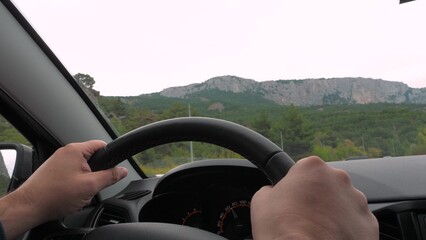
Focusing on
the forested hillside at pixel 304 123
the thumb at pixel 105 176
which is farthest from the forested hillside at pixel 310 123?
the thumb at pixel 105 176

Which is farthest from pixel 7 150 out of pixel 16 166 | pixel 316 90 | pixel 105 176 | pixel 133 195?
pixel 316 90

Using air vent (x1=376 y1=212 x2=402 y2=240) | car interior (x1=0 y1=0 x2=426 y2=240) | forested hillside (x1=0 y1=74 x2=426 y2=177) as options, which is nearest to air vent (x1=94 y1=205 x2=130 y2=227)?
car interior (x1=0 y1=0 x2=426 y2=240)

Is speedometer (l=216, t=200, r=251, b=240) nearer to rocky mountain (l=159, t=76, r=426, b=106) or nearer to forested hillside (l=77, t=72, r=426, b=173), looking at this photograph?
forested hillside (l=77, t=72, r=426, b=173)

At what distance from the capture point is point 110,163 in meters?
1.34

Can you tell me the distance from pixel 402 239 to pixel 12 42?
73.7 inches

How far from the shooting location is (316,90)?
346 cm

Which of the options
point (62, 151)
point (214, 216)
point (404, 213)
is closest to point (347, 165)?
point (404, 213)

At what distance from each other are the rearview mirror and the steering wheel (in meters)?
1.23

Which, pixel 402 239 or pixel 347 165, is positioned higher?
pixel 347 165

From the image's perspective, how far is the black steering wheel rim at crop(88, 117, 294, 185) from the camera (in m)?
1.03

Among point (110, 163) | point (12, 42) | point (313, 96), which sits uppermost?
point (12, 42)

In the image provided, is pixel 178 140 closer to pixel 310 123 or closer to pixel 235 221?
pixel 235 221

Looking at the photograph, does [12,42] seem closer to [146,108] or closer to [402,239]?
[146,108]

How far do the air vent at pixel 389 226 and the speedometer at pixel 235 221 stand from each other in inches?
25.2
